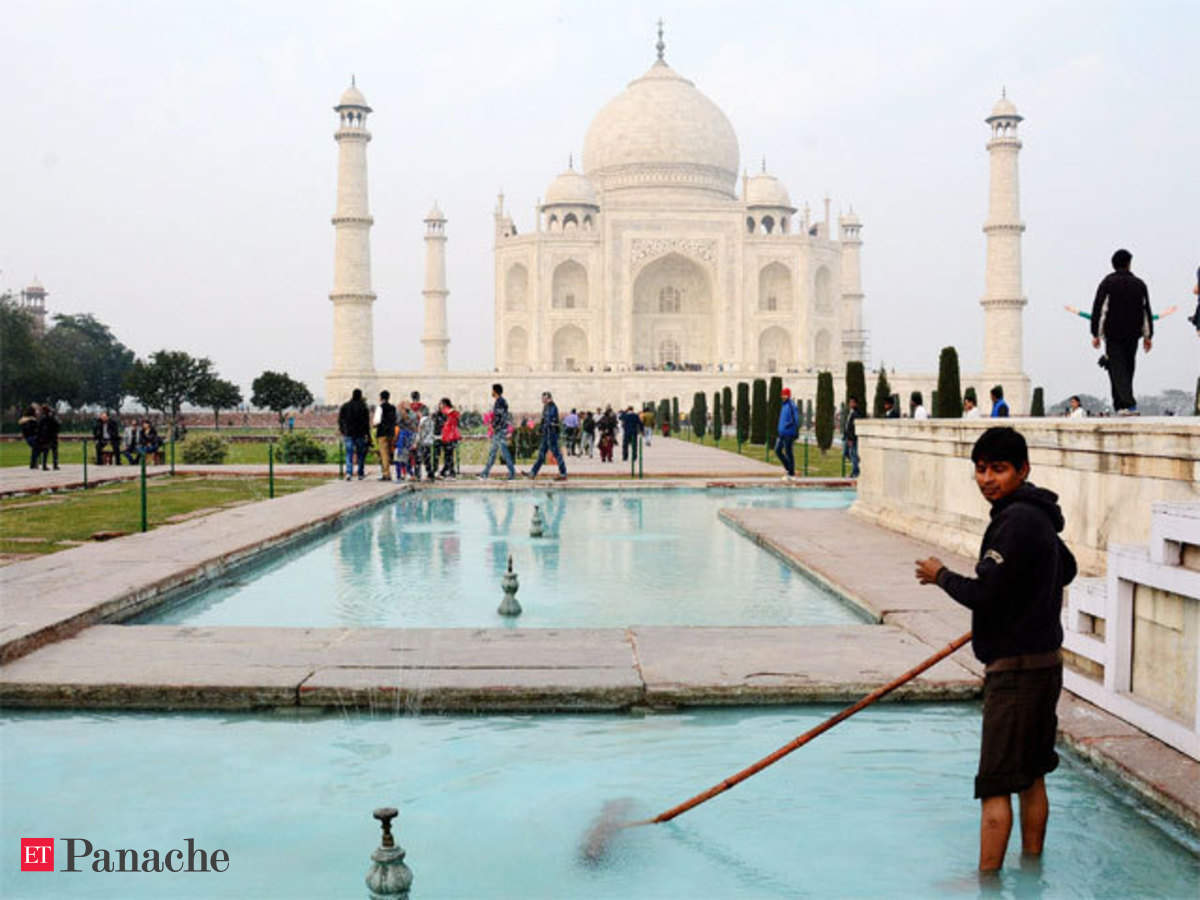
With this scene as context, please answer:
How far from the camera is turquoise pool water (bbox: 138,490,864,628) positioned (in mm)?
5160

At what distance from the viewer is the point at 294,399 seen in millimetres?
34938

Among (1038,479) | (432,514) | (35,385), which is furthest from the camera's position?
(35,385)

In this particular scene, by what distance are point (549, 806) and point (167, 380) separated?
31880mm

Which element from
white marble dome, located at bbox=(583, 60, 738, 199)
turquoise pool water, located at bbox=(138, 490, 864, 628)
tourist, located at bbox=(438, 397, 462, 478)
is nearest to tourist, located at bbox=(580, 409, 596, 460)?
tourist, located at bbox=(438, 397, 462, 478)

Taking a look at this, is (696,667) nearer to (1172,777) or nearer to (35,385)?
(1172,777)

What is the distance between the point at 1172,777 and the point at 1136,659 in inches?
19.2

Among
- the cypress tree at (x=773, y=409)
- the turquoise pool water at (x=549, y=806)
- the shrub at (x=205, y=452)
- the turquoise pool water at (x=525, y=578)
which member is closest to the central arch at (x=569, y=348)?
the cypress tree at (x=773, y=409)

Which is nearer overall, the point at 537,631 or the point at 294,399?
the point at 537,631

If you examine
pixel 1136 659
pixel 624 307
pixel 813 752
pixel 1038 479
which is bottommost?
pixel 813 752

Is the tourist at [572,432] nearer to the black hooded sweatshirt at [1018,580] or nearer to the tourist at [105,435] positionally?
the tourist at [105,435]

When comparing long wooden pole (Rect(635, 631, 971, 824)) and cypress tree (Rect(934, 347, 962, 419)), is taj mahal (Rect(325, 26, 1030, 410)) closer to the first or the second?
cypress tree (Rect(934, 347, 962, 419))

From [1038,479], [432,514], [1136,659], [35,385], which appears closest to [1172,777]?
[1136,659]

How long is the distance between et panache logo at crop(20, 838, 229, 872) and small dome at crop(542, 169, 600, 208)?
136ft

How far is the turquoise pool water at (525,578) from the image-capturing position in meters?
5.16
